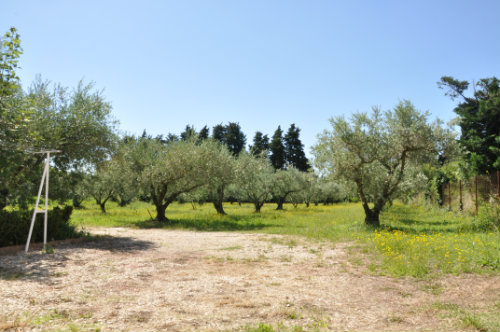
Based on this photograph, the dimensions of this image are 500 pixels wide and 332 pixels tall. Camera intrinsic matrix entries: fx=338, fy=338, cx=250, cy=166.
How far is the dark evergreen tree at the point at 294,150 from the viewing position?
260 ft

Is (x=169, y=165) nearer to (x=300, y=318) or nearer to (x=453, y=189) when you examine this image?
(x=300, y=318)

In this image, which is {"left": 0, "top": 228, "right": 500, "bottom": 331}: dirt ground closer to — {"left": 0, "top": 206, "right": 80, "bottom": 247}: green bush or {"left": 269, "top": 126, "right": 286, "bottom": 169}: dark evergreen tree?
{"left": 0, "top": 206, "right": 80, "bottom": 247}: green bush

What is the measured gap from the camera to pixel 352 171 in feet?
55.0

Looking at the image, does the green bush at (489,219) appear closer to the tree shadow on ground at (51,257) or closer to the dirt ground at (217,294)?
the dirt ground at (217,294)

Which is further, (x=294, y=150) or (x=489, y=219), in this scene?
(x=294, y=150)

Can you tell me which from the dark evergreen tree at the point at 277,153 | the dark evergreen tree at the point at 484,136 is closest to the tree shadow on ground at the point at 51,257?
the dark evergreen tree at the point at 484,136

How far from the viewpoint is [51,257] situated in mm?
9438

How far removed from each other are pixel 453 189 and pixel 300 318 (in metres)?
22.5

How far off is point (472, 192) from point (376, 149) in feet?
22.7

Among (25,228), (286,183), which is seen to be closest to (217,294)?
(25,228)

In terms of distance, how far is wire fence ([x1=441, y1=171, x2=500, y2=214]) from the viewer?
1595cm

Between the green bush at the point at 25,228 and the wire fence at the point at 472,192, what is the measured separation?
56.1ft

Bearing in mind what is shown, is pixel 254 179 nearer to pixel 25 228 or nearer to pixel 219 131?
pixel 25 228

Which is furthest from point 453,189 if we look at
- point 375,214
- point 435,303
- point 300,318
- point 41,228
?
point 41,228
